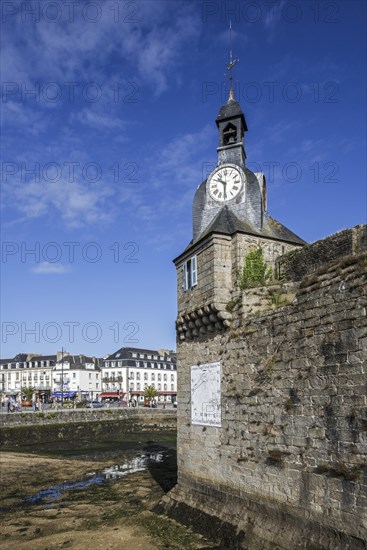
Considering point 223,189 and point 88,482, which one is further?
point 88,482

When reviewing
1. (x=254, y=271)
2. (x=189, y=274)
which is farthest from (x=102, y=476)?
(x=254, y=271)

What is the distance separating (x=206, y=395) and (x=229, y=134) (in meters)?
10.0

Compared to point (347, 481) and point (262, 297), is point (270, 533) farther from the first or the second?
point (262, 297)

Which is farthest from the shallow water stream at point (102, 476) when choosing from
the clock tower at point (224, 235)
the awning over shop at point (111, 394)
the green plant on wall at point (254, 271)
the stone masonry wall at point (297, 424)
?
the awning over shop at point (111, 394)

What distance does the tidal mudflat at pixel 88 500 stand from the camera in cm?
1328

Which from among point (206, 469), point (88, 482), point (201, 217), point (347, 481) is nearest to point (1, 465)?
point (88, 482)

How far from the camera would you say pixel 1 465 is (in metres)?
26.4

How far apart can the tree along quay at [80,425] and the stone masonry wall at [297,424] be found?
27154 millimetres

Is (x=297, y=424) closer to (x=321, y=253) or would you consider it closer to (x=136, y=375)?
(x=321, y=253)

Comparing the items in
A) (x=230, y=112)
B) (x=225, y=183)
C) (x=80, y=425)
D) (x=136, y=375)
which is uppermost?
(x=230, y=112)

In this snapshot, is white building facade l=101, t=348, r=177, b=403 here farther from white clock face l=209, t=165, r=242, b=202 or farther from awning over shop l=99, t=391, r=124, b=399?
white clock face l=209, t=165, r=242, b=202

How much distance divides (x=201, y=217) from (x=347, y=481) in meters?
10.5

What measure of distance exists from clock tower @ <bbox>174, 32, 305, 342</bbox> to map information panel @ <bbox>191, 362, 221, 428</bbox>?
3.77 feet

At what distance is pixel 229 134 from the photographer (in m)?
17.9
